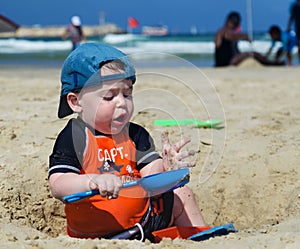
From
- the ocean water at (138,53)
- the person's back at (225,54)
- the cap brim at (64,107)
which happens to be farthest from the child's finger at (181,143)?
the person's back at (225,54)

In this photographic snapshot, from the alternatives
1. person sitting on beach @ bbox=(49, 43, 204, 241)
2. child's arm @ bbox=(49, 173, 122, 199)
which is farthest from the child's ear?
child's arm @ bbox=(49, 173, 122, 199)

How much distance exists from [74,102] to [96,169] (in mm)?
314

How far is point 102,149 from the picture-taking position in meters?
2.46

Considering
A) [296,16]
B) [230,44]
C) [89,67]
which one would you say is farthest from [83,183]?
[296,16]

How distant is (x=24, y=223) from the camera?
276cm

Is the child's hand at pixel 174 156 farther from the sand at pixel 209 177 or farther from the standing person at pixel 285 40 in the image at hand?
the standing person at pixel 285 40

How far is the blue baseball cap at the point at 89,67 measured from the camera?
2.28 m

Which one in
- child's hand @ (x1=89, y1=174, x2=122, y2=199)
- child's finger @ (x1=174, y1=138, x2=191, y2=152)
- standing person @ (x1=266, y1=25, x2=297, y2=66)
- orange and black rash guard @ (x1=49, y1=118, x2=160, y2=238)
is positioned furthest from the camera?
standing person @ (x1=266, y1=25, x2=297, y2=66)

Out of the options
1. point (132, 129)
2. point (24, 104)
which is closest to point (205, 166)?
point (132, 129)

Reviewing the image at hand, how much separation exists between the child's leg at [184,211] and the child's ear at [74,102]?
67cm

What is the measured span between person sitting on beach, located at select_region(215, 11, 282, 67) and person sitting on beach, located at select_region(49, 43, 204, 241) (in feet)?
26.4

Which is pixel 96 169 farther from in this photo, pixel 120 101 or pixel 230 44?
pixel 230 44

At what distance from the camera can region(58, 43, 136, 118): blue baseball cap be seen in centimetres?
228

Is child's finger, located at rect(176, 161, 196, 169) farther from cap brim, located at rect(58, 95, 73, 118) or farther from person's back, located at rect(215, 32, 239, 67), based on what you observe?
person's back, located at rect(215, 32, 239, 67)
